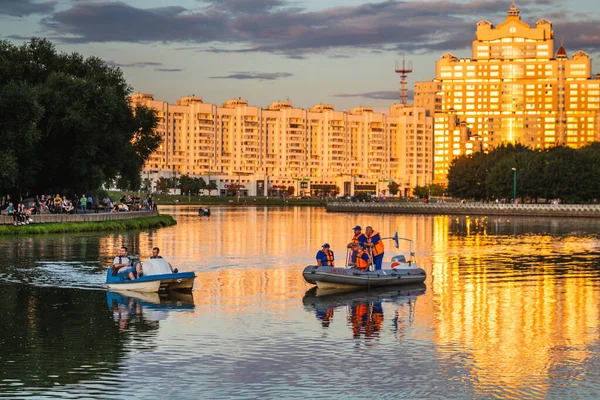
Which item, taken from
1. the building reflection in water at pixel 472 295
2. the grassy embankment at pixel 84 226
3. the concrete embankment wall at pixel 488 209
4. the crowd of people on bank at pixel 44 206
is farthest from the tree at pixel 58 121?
the concrete embankment wall at pixel 488 209

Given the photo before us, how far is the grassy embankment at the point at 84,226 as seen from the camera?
2753 inches

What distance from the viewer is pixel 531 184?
17938 centimetres

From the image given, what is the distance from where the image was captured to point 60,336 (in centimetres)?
2633

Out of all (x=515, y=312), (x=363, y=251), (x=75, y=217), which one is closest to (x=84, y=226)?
(x=75, y=217)

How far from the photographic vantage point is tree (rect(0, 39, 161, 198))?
72.2 metres

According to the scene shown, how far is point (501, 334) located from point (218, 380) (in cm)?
1002

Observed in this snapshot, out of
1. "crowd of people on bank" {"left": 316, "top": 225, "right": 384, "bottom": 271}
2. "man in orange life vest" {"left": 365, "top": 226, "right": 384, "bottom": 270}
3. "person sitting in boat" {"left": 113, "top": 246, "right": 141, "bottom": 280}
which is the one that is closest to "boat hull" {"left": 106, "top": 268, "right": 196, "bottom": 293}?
"person sitting in boat" {"left": 113, "top": 246, "right": 141, "bottom": 280}

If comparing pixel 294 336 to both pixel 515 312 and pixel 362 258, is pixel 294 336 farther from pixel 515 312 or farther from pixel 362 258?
pixel 362 258

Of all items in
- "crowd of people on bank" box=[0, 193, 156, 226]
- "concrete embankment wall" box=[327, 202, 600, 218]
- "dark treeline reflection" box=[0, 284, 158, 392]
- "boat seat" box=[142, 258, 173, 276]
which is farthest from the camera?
"concrete embankment wall" box=[327, 202, 600, 218]

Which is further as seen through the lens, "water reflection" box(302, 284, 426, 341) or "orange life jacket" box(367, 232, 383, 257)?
"orange life jacket" box(367, 232, 383, 257)

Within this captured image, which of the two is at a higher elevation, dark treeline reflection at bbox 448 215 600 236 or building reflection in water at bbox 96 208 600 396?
building reflection in water at bbox 96 208 600 396

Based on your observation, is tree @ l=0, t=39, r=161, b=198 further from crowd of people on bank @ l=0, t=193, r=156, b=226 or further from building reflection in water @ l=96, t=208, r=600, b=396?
building reflection in water @ l=96, t=208, r=600, b=396

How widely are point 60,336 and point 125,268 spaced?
35.5ft

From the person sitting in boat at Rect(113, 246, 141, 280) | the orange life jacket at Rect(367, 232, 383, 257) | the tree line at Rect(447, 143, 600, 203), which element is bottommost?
the person sitting in boat at Rect(113, 246, 141, 280)
